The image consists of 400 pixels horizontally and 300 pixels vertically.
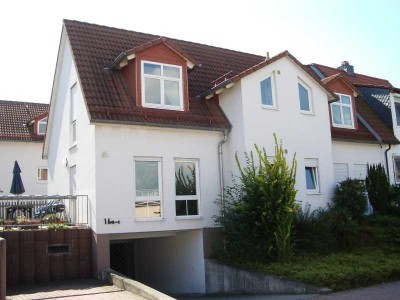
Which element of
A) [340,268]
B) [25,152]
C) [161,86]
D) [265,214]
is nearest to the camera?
[340,268]

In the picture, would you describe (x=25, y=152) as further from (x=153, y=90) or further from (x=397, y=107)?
(x=397, y=107)

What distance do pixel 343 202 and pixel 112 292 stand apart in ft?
31.9

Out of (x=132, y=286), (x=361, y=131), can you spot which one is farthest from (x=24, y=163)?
(x=132, y=286)

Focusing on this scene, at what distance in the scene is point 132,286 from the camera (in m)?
11.1

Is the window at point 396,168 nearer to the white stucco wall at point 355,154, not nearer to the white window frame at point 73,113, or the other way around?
the white stucco wall at point 355,154

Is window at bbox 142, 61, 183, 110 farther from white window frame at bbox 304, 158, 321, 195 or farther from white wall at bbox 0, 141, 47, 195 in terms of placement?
white wall at bbox 0, 141, 47, 195

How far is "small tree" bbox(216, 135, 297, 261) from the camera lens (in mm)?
13492

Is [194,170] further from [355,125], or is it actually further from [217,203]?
[355,125]

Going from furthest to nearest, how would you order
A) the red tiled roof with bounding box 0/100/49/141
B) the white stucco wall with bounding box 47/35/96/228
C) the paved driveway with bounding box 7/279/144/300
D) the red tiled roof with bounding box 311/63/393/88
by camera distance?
the red tiled roof with bounding box 0/100/49/141 < the red tiled roof with bounding box 311/63/393/88 < the white stucco wall with bounding box 47/35/96/228 < the paved driveway with bounding box 7/279/144/300

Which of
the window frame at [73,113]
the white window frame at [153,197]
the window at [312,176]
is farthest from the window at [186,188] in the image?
the window at [312,176]

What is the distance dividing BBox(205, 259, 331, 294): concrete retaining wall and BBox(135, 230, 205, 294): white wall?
22.8 inches

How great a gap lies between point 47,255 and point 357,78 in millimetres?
20456

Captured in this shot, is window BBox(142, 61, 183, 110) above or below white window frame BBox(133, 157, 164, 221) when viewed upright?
above

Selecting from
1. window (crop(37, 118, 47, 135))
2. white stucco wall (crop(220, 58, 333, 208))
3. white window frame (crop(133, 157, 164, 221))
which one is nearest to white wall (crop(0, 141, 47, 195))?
window (crop(37, 118, 47, 135))
